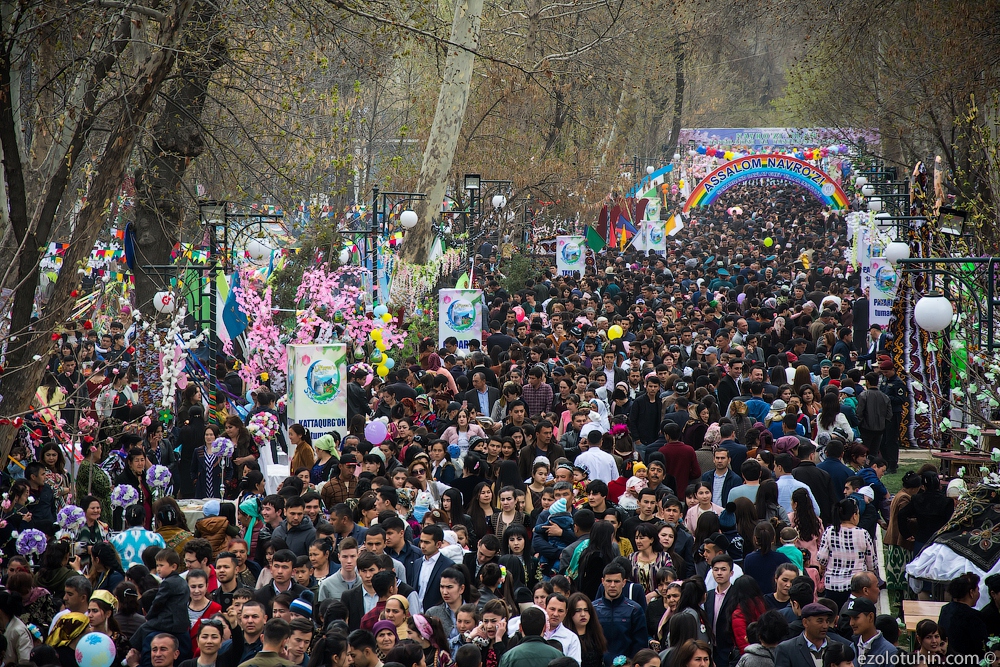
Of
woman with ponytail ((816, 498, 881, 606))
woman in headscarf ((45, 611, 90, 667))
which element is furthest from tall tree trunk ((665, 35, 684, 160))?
woman in headscarf ((45, 611, 90, 667))

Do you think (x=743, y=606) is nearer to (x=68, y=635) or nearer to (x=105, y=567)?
(x=68, y=635)

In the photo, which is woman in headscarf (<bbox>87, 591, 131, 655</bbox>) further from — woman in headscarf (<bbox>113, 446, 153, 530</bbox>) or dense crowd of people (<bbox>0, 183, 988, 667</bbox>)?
woman in headscarf (<bbox>113, 446, 153, 530</bbox>)

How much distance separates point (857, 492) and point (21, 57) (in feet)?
25.0

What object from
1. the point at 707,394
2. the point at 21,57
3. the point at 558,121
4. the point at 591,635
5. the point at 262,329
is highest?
the point at 558,121

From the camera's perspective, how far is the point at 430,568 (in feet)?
26.1

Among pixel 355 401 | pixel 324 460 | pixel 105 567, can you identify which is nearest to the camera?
pixel 105 567

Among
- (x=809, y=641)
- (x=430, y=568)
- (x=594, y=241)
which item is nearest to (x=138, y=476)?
(x=430, y=568)

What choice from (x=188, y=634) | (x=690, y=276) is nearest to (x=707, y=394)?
(x=188, y=634)

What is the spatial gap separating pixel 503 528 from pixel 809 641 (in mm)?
2940

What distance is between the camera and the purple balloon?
39.2 feet

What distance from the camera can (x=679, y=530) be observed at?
837 centimetres

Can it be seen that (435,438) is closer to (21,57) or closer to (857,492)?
(857,492)

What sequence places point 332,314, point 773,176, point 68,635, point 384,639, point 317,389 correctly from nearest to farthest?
point 384,639 → point 68,635 → point 317,389 → point 332,314 → point 773,176

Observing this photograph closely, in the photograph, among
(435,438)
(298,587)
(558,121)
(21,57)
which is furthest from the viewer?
(558,121)
